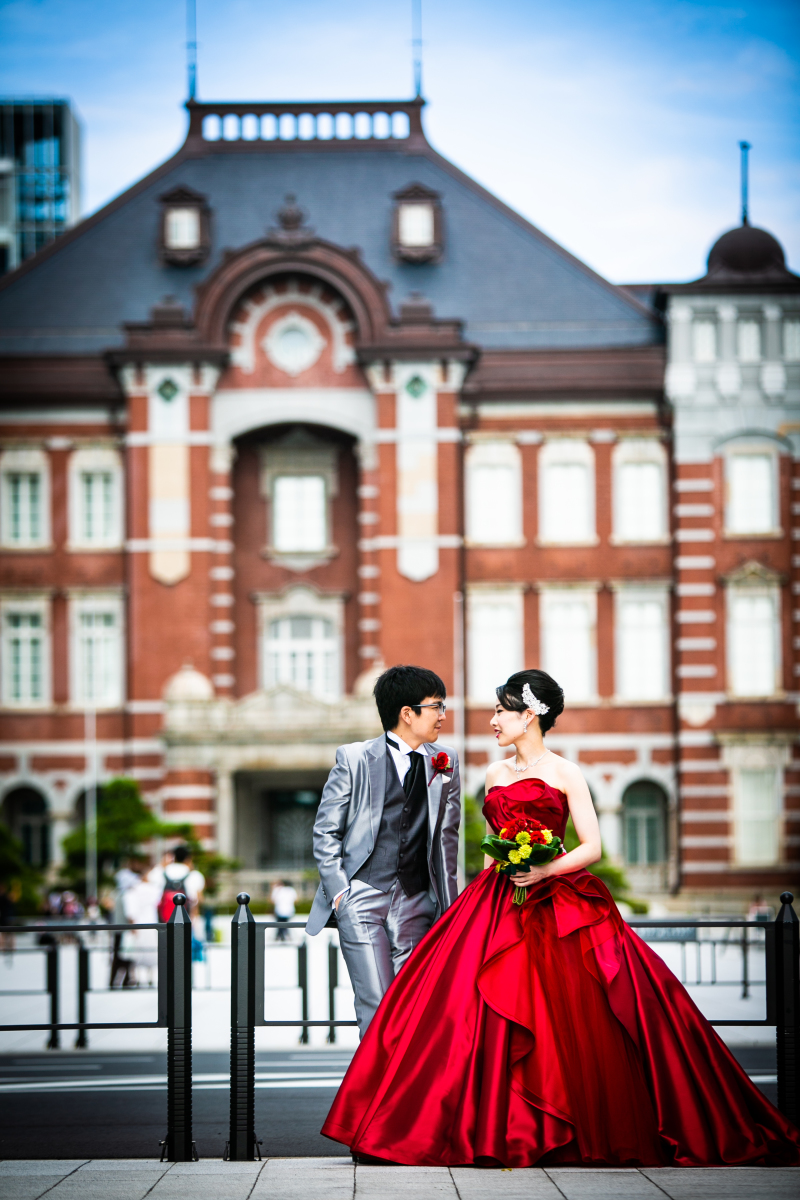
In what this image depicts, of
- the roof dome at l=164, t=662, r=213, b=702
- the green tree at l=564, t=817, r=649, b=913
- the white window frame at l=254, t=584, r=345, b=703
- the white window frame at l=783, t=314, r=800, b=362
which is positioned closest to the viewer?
the green tree at l=564, t=817, r=649, b=913

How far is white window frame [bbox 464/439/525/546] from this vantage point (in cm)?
3325

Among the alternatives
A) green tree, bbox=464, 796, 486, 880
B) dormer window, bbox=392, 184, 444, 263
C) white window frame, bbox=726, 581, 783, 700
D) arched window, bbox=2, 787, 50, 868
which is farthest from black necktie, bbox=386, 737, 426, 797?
dormer window, bbox=392, 184, 444, 263

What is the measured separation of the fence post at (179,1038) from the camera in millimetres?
7047

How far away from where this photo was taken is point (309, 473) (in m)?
34.3

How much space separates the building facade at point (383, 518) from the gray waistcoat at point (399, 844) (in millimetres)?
24242

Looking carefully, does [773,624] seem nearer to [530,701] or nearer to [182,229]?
[182,229]

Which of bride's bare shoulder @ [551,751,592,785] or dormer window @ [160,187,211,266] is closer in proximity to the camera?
bride's bare shoulder @ [551,751,592,785]

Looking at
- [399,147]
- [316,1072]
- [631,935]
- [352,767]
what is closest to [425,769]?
[352,767]

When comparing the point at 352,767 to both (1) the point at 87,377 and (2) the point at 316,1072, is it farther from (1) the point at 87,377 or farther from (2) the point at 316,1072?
(1) the point at 87,377

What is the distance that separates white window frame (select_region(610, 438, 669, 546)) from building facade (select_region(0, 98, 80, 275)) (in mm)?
52726

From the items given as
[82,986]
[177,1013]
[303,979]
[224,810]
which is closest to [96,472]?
[224,810]

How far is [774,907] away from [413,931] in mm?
24884

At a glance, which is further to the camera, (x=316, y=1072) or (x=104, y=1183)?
(x=316, y=1072)

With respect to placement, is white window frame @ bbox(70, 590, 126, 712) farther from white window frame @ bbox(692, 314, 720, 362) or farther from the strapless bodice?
the strapless bodice
